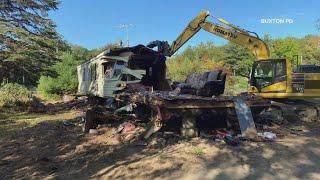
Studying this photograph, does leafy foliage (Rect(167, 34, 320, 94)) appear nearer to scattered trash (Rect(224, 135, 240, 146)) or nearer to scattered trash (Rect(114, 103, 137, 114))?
scattered trash (Rect(114, 103, 137, 114))

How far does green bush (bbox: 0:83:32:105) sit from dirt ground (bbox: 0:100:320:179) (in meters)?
15.1

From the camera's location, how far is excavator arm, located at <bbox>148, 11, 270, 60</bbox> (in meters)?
18.1

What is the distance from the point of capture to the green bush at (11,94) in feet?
92.4

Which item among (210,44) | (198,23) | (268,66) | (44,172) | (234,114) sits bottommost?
(44,172)

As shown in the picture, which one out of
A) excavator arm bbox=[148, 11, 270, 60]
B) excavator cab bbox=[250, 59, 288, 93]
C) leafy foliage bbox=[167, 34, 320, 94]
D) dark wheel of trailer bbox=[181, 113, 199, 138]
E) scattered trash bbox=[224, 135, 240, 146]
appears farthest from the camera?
leafy foliage bbox=[167, 34, 320, 94]

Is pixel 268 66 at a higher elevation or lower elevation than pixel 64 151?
higher

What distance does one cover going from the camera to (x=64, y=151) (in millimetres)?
11820

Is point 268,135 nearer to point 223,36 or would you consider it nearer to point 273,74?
point 273,74

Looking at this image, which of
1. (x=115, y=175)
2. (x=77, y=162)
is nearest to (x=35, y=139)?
(x=77, y=162)

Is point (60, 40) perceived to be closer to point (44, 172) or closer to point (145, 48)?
point (145, 48)

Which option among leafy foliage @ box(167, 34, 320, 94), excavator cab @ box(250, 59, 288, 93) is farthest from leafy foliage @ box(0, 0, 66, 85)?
leafy foliage @ box(167, 34, 320, 94)

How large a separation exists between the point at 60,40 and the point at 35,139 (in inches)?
631

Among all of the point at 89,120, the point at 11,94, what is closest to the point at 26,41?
the point at 11,94

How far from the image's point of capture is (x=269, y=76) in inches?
658
